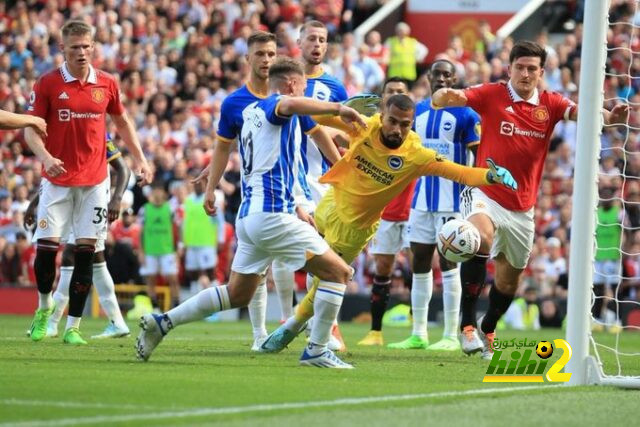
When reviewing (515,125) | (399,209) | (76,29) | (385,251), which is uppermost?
(76,29)

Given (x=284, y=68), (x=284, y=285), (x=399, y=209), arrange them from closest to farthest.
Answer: (x=284, y=68) < (x=284, y=285) < (x=399, y=209)

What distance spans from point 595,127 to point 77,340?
17.4 feet

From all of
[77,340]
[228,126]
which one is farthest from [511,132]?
[77,340]

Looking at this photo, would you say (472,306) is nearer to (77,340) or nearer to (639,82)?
(77,340)

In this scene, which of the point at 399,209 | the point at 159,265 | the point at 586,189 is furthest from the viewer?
the point at 159,265

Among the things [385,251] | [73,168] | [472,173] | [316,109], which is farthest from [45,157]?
[385,251]

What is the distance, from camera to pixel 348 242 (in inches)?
431

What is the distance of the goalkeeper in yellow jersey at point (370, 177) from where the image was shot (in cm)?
1005

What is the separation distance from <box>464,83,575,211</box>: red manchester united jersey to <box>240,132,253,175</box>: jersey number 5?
222 cm

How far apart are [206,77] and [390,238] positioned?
533 inches

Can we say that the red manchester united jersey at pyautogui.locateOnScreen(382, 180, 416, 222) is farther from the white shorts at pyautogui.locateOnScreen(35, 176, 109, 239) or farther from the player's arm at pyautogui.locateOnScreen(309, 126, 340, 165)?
the white shorts at pyautogui.locateOnScreen(35, 176, 109, 239)

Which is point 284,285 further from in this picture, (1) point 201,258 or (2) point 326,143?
(1) point 201,258

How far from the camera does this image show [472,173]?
32.9ft

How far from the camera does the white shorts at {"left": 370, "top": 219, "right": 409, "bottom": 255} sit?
13805 millimetres
